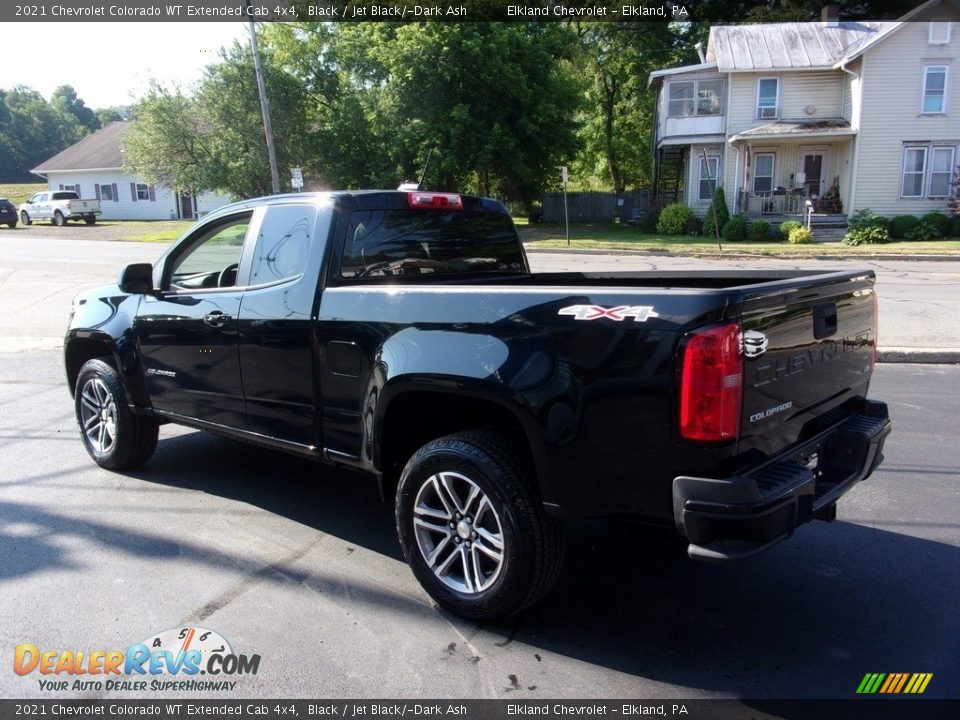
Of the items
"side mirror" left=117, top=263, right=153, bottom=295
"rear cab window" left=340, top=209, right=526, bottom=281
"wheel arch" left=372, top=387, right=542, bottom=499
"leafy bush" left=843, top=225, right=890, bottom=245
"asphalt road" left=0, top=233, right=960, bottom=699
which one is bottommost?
"asphalt road" left=0, top=233, right=960, bottom=699

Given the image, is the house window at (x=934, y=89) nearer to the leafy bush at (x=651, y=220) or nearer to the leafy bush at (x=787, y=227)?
the leafy bush at (x=787, y=227)

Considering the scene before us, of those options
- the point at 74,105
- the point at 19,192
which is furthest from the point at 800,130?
the point at 74,105

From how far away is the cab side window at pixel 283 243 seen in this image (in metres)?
4.02

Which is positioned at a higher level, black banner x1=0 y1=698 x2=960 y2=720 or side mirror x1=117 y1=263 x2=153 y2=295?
side mirror x1=117 y1=263 x2=153 y2=295

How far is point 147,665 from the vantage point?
311cm

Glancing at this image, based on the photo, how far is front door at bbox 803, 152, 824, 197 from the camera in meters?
29.8

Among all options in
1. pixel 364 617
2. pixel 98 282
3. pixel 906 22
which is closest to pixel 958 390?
pixel 364 617

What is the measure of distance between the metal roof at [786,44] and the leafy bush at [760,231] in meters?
7.15

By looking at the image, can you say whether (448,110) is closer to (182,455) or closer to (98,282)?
(98,282)

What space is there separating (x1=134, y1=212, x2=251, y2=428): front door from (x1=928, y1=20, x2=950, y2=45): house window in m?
29.9

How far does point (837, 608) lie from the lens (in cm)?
344

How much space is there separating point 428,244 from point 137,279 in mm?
1926

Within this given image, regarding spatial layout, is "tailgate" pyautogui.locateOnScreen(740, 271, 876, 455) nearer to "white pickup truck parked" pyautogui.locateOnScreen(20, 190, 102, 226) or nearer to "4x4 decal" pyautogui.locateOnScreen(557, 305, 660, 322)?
"4x4 decal" pyautogui.locateOnScreen(557, 305, 660, 322)

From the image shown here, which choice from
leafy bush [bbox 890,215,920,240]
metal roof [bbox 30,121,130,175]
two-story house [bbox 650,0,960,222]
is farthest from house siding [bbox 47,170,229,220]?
leafy bush [bbox 890,215,920,240]
